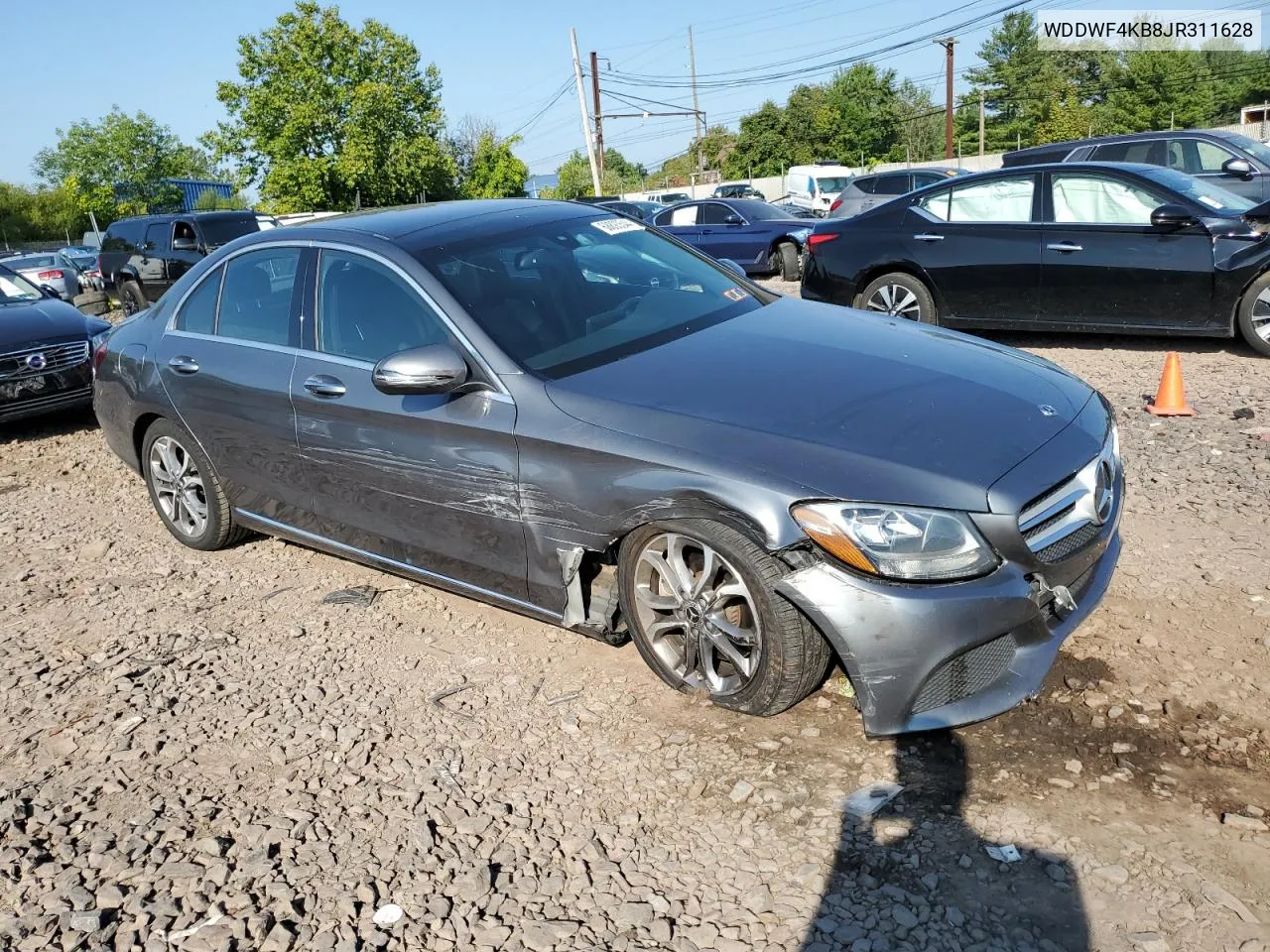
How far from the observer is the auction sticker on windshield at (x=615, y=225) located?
4830 millimetres

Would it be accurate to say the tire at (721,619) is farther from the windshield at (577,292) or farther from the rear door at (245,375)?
the rear door at (245,375)

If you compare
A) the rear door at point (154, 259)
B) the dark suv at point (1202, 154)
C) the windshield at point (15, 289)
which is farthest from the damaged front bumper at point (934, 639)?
the rear door at point (154, 259)

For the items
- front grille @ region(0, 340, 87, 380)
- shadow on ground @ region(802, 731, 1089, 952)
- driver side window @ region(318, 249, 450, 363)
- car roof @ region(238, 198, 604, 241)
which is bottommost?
shadow on ground @ region(802, 731, 1089, 952)

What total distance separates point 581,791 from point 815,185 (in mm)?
31092

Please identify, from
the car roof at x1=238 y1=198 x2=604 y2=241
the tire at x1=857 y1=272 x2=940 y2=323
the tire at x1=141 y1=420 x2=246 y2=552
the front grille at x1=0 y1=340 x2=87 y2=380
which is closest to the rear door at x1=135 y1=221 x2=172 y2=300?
the front grille at x1=0 y1=340 x2=87 y2=380

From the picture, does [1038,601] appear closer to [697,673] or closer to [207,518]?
[697,673]

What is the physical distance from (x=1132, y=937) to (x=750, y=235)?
15.1 m

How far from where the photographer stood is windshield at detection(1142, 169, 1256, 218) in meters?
7.84

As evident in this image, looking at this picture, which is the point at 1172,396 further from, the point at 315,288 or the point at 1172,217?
the point at 315,288

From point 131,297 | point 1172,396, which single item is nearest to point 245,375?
point 1172,396

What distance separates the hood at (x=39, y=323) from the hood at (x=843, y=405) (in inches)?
265

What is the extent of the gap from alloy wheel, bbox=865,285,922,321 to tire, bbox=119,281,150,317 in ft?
44.2

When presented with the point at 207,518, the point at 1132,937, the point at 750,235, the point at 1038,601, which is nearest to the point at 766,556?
the point at 1038,601

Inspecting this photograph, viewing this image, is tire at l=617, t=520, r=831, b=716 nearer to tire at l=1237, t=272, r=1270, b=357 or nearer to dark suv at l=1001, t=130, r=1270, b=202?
tire at l=1237, t=272, r=1270, b=357
